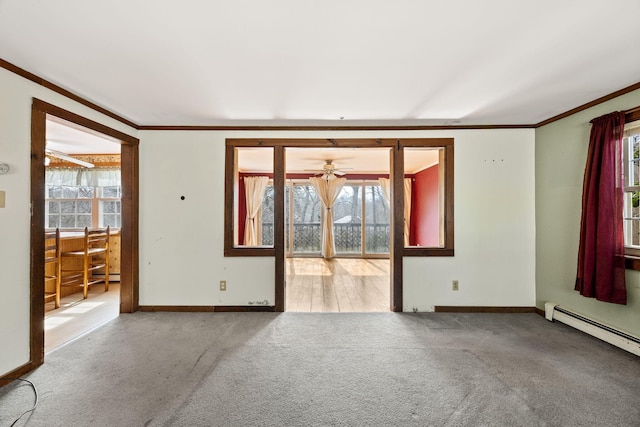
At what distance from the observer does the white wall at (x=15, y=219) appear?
197cm

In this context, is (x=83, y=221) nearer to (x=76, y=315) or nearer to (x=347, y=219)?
(x=76, y=315)

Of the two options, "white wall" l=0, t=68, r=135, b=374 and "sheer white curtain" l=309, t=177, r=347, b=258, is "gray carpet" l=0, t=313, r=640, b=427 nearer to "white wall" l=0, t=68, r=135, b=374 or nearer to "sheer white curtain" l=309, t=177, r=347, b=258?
"white wall" l=0, t=68, r=135, b=374

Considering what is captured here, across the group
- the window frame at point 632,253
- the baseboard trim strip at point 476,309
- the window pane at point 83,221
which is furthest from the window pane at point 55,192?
the window frame at point 632,253

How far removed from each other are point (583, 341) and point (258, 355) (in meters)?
2.94

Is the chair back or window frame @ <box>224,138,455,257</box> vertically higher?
window frame @ <box>224,138,455,257</box>

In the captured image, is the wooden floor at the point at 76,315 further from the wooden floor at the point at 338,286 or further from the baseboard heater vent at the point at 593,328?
the baseboard heater vent at the point at 593,328

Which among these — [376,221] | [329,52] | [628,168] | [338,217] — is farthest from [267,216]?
[628,168]

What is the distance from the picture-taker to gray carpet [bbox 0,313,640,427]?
165 cm

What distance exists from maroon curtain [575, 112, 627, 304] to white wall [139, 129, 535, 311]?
808 mm

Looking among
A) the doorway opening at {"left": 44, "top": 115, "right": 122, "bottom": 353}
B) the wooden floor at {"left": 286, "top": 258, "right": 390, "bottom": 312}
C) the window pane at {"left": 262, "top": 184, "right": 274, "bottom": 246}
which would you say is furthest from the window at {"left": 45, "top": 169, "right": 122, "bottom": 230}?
the wooden floor at {"left": 286, "top": 258, "right": 390, "bottom": 312}

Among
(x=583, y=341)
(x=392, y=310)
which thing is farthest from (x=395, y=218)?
(x=583, y=341)

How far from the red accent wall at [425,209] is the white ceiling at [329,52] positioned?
3.46 m

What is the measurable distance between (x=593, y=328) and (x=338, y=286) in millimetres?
2986

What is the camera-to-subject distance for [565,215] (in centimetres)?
295
